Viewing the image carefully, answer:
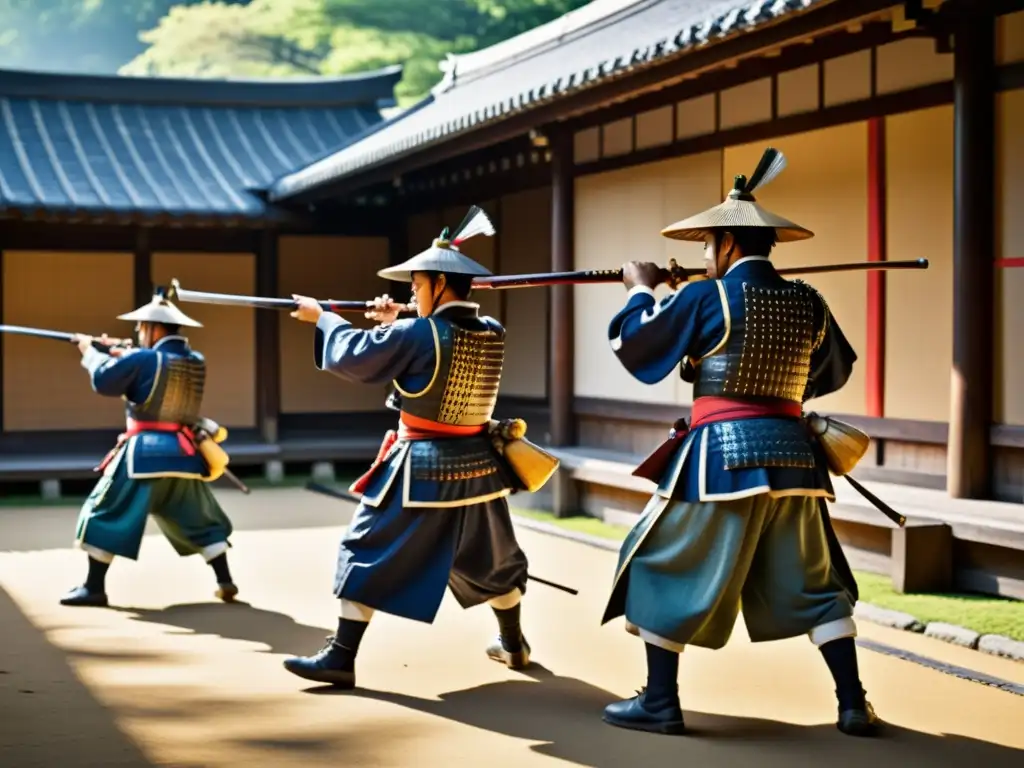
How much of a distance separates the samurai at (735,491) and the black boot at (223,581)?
10.2 feet

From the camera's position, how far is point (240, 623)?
21.4ft

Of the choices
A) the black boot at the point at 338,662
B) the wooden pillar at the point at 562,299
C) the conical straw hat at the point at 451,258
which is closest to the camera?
the black boot at the point at 338,662

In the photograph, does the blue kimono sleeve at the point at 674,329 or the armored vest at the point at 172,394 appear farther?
the armored vest at the point at 172,394

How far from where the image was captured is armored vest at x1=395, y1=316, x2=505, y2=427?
516 cm

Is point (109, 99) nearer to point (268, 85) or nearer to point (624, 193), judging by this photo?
point (268, 85)

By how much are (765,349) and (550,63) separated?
705 cm

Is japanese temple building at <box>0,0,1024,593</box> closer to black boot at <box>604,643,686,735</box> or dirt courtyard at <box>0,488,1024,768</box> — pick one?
dirt courtyard at <box>0,488,1024,768</box>

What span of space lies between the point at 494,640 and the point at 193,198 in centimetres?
896

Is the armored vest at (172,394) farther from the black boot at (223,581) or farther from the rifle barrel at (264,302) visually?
the rifle barrel at (264,302)

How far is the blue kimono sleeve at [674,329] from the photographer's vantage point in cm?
447

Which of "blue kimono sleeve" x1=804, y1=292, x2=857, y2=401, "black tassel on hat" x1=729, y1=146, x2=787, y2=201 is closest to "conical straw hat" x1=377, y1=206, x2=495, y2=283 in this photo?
"black tassel on hat" x1=729, y1=146, x2=787, y2=201

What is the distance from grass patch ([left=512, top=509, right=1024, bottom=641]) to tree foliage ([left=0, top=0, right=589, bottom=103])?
64.8 feet

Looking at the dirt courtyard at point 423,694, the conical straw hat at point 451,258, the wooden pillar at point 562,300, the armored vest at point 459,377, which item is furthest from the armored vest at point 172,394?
the wooden pillar at point 562,300

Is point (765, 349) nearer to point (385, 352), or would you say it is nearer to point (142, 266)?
point (385, 352)
